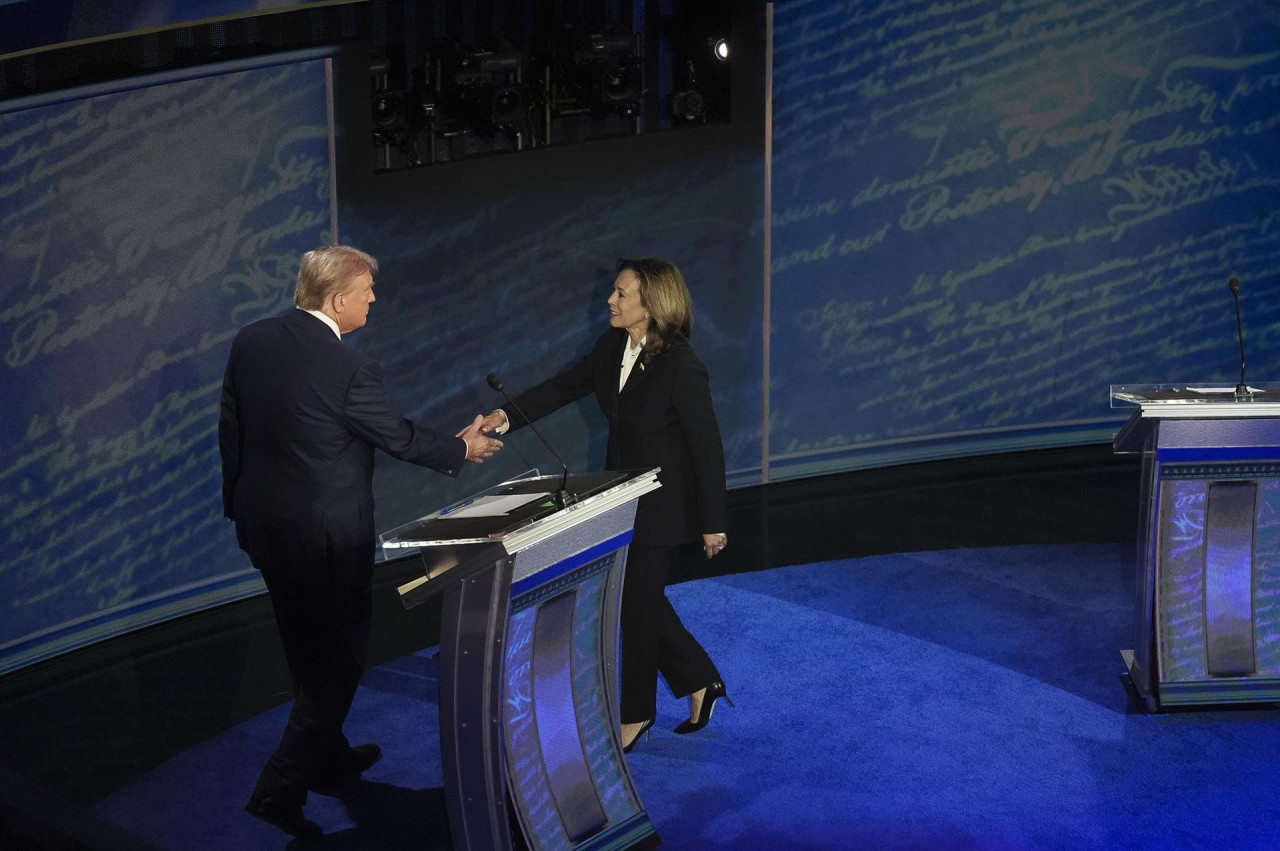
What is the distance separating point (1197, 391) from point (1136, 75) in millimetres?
3552

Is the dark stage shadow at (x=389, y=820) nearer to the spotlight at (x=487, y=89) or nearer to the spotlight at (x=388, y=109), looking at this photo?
the spotlight at (x=388, y=109)

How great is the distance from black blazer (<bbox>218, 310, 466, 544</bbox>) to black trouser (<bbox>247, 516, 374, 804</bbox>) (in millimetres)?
76

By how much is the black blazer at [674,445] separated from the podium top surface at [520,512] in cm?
47

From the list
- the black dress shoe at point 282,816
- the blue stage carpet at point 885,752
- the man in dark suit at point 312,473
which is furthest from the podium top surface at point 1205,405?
the black dress shoe at point 282,816

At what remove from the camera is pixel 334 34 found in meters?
5.55

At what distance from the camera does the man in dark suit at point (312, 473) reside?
3.87 metres

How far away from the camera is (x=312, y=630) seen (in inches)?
159

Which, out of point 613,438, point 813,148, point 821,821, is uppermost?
point 813,148

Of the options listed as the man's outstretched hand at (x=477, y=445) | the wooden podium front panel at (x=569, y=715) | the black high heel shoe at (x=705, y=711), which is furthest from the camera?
the black high heel shoe at (x=705, y=711)

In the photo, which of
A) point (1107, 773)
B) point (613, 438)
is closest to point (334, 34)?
point (613, 438)

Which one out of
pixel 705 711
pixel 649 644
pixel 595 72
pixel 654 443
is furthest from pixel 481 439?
pixel 595 72

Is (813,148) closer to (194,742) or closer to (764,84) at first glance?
(764,84)

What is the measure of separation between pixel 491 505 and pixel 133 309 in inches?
89.6

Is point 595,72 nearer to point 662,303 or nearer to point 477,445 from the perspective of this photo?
point 662,303
